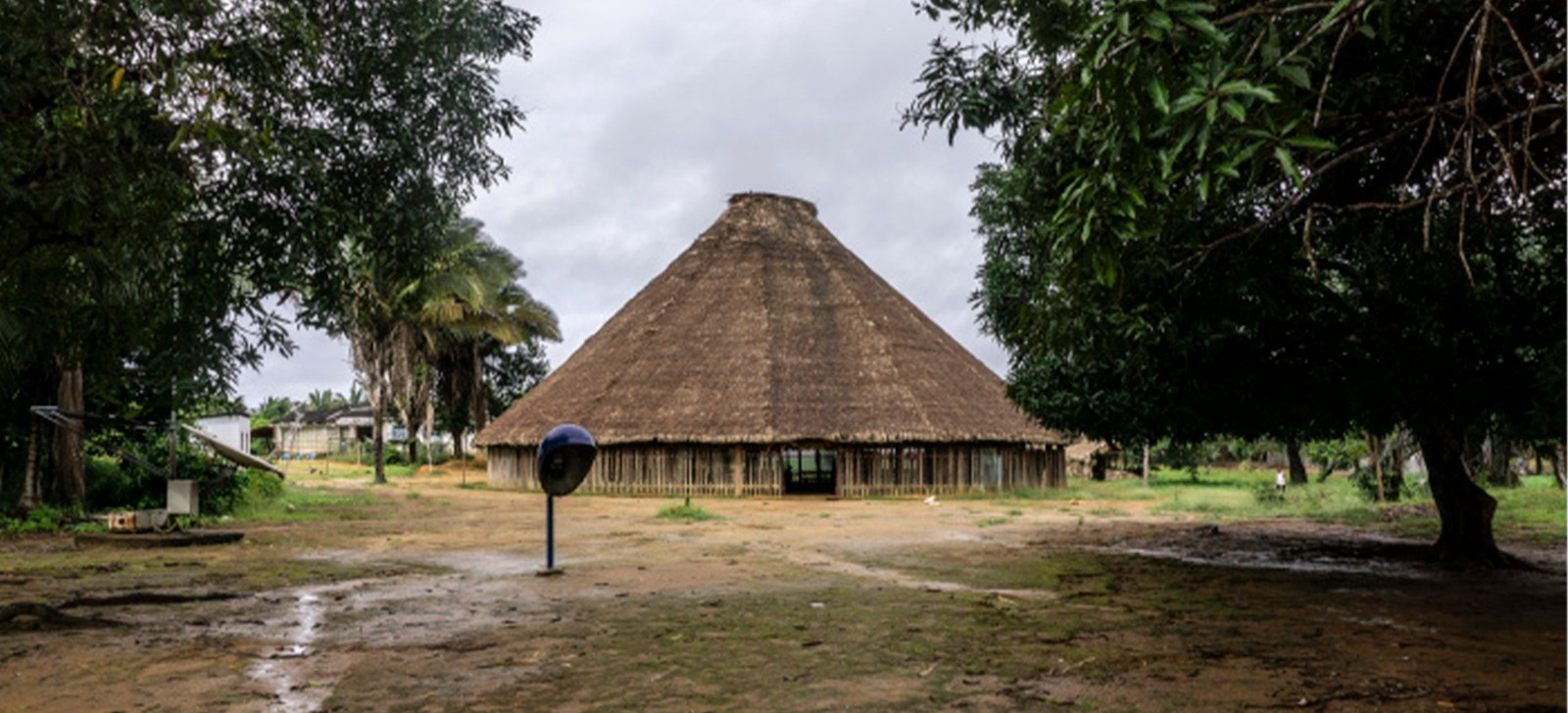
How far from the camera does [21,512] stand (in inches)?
738

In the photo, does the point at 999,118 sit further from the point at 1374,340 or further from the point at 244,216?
the point at 244,216

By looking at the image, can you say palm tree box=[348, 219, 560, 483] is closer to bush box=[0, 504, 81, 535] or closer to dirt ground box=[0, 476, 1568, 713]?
bush box=[0, 504, 81, 535]

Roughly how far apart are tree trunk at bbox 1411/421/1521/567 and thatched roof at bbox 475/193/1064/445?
18339 millimetres

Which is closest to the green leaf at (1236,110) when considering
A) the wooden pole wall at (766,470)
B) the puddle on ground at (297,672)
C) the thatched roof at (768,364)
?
the puddle on ground at (297,672)

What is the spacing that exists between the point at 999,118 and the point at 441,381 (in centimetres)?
4851

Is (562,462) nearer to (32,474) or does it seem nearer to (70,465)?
(32,474)

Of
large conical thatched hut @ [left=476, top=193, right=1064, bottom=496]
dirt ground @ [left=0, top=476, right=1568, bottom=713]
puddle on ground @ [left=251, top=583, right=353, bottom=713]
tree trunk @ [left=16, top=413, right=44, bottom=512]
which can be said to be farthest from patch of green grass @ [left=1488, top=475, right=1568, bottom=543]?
tree trunk @ [left=16, top=413, right=44, bottom=512]

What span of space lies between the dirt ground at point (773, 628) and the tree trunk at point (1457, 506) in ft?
1.99

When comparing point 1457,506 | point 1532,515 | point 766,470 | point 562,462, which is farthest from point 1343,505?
point 562,462

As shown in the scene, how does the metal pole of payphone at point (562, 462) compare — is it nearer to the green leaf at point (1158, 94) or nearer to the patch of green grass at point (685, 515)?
the green leaf at point (1158, 94)

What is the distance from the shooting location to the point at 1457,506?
13492mm

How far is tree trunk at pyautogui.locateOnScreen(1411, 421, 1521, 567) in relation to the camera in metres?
13.1

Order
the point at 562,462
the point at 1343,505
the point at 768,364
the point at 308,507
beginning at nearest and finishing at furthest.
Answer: the point at 562,462
the point at 308,507
the point at 1343,505
the point at 768,364

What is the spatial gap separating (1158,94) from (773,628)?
543 cm
